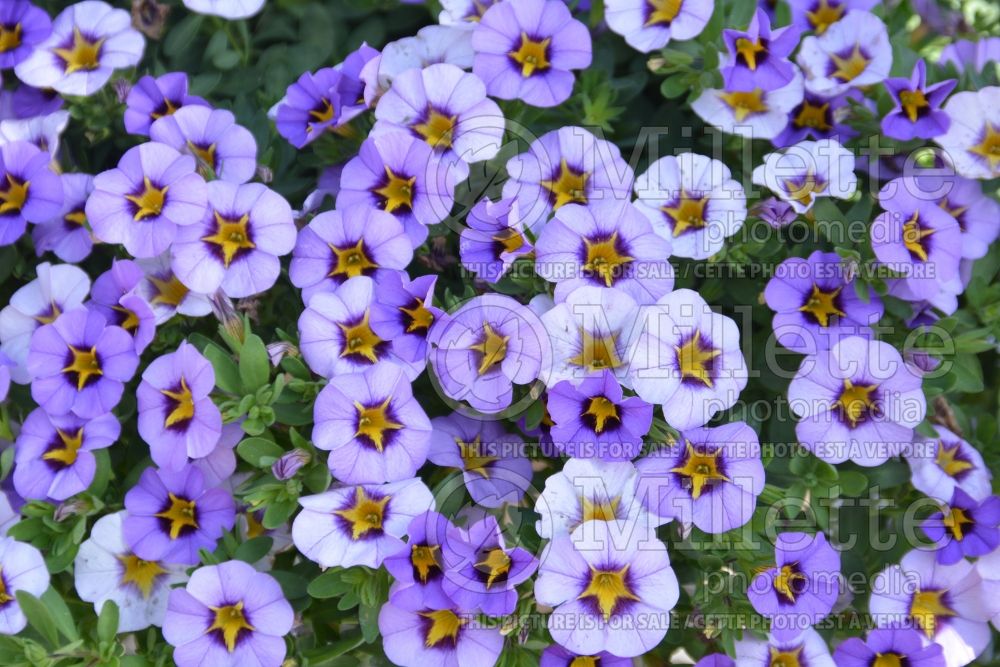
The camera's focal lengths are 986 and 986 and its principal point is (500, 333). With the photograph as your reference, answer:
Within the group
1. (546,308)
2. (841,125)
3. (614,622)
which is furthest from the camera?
(841,125)

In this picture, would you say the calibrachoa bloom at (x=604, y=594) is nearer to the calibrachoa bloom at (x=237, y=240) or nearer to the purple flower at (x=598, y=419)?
the purple flower at (x=598, y=419)

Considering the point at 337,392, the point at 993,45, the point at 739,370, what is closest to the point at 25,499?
the point at 337,392

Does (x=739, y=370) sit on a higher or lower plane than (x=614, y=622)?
higher

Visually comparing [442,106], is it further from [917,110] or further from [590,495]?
[917,110]

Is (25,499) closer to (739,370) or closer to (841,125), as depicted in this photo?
(739,370)

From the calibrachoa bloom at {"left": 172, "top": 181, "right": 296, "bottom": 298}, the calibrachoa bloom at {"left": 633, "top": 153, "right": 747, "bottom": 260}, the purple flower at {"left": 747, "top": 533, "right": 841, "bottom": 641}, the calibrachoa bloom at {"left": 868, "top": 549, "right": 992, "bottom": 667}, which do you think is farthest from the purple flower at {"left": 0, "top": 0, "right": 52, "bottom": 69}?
the calibrachoa bloom at {"left": 868, "top": 549, "right": 992, "bottom": 667}

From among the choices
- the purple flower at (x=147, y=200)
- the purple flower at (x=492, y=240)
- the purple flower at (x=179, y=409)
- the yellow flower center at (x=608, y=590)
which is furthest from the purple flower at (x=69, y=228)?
the yellow flower center at (x=608, y=590)

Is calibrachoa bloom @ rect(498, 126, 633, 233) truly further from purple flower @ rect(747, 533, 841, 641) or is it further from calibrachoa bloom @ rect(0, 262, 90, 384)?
calibrachoa bloom @ rect(0, 262, 90, 384)
